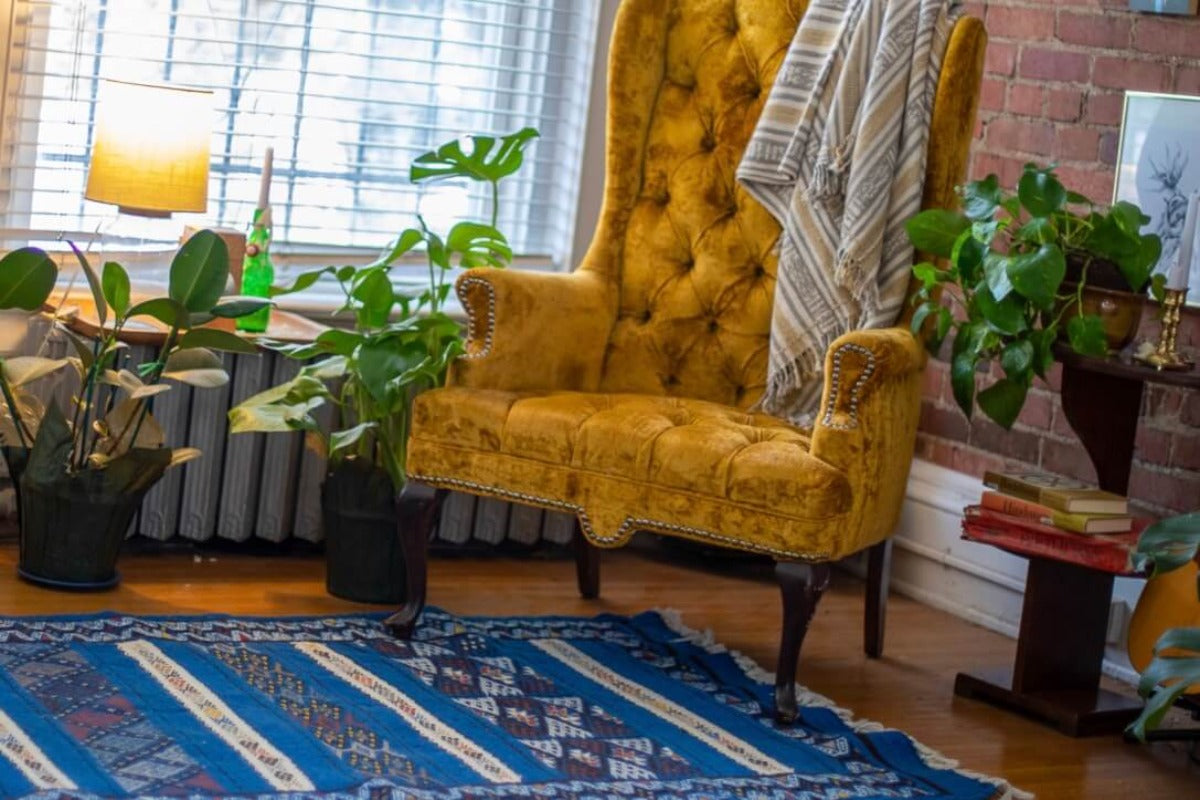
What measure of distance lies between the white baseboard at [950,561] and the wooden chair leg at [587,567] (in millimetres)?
785

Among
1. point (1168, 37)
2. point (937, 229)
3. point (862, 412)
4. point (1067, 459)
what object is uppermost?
point (1168, 37)

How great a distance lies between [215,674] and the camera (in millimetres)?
3000

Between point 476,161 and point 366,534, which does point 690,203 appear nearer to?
point 476,161

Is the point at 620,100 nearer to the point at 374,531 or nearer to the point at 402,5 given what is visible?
the point at 402,5

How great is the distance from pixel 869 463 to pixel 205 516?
1.45 metres

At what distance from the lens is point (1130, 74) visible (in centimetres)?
367

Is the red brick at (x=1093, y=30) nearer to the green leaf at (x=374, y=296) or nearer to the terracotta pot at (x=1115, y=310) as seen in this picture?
the terracotta pot at (x=1115, y=310)

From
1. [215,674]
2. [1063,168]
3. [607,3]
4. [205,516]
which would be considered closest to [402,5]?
[607,3]

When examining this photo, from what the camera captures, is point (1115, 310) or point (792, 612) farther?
point (1115, 310)

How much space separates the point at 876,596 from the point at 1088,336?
0.72m

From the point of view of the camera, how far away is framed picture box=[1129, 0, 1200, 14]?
3523mm

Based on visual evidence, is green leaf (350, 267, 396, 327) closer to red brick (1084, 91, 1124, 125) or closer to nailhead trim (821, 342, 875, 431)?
nailhead trim (821, 342, 875, 431)

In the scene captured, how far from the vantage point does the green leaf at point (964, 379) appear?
3.30 m

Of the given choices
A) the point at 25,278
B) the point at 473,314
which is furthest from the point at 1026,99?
the point at 25,278
